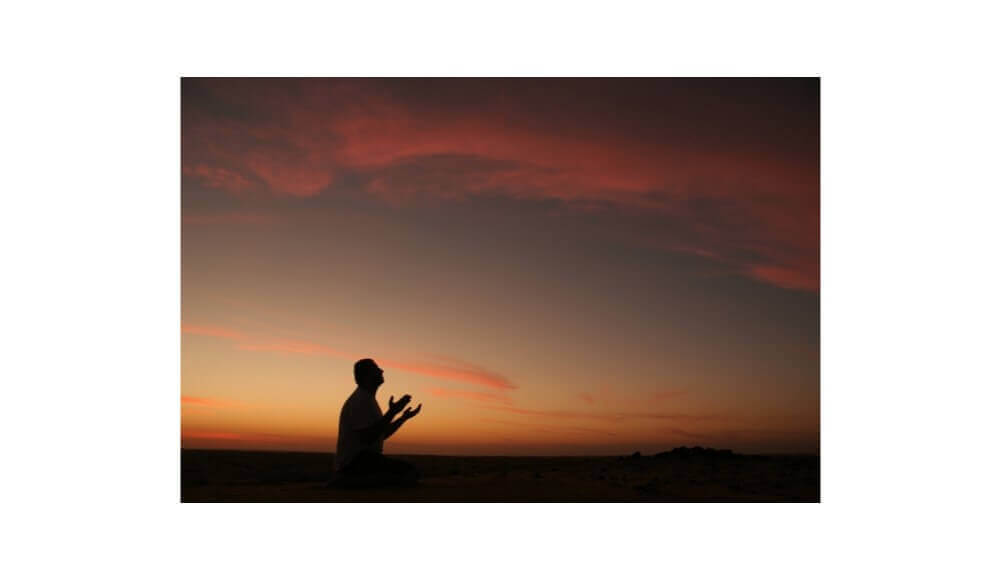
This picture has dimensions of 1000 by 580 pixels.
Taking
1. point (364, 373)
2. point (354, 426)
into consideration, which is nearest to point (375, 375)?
point (364, 373)

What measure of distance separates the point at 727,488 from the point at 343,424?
408cm

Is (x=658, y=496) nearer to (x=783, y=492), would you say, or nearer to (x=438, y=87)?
(x=783, y=492)

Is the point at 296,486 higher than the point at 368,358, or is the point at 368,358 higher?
the point at 368,358

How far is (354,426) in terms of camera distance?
10.9m

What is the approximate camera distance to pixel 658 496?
1093 centimetres

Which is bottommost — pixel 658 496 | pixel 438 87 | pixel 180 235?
pixel 658 496

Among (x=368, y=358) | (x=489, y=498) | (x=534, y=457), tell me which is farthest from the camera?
(x=534, y=457)

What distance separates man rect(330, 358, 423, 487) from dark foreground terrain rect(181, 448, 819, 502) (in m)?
0.16

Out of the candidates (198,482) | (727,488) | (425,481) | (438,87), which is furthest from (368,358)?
(727,488)

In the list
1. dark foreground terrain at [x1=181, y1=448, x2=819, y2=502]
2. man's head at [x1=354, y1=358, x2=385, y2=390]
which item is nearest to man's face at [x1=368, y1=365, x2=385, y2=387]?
man's head at [x1=354, y1=358, x2=385, y2=390]

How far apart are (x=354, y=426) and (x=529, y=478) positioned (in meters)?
2.04

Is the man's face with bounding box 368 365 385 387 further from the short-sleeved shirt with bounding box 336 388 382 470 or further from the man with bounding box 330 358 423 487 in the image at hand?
the short-sleeved shirt with bounding box 336 388 382 470

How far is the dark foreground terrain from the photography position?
10766 millimetres

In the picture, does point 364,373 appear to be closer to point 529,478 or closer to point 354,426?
point 354,426
